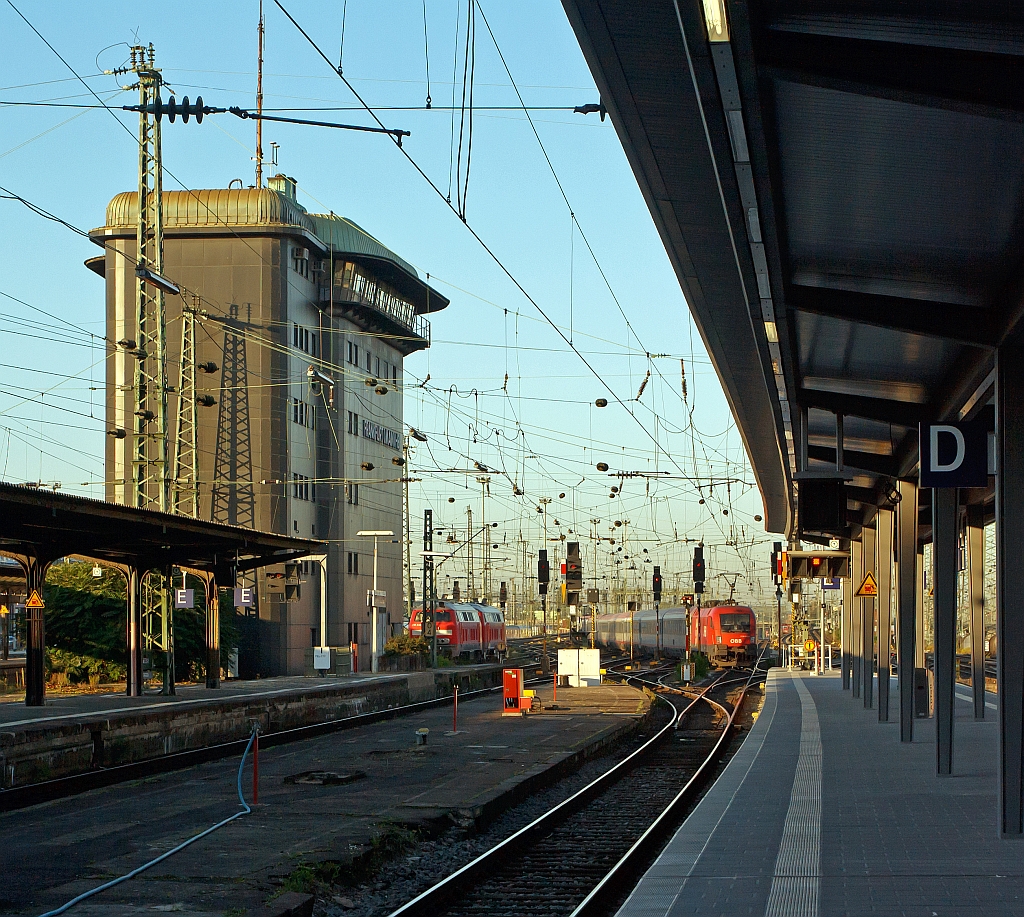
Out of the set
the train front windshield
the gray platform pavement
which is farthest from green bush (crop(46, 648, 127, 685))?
the train front windshield

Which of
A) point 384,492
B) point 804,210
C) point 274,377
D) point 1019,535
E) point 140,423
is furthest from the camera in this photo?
point 384,492

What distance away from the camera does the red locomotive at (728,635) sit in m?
59.6

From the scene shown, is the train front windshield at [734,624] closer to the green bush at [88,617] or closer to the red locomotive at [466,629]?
the red locomotive at [466,629]

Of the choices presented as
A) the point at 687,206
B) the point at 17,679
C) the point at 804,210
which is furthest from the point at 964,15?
the point at 17,679

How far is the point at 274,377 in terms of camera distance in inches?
1905

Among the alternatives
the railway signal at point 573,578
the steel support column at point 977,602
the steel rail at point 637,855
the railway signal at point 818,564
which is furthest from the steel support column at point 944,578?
the railway signal at point 818,564

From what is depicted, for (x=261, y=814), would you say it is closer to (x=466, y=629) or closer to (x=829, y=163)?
(x=829, y=163)

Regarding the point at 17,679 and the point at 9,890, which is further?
the point at 17,679

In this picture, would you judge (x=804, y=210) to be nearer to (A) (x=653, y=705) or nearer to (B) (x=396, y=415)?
(A) (x=653, y=705)

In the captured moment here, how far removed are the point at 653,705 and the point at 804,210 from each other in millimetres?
25904

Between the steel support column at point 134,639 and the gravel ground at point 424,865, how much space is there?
42.2ft

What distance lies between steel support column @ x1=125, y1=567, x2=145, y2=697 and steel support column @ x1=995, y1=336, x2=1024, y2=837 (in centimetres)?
2036

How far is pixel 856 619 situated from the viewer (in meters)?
30.9

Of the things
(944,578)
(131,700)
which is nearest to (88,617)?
(131,700)
